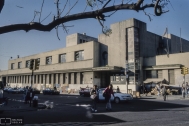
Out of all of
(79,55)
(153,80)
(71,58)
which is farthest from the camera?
(71,58)

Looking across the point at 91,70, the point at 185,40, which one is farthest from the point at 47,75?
the point at 185,40

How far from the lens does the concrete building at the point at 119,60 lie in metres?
35.7

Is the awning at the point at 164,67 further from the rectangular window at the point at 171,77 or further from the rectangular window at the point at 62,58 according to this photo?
the rectangular window at the point at 62,58

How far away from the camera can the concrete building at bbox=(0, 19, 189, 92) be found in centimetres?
3569

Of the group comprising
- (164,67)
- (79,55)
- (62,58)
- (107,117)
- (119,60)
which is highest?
(79,55)

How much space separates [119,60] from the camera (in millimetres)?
40375

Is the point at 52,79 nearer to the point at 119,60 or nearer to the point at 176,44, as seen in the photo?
the point at 119,60

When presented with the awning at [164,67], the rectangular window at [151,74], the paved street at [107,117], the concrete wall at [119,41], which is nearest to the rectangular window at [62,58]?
the concrete wall at [119,41]

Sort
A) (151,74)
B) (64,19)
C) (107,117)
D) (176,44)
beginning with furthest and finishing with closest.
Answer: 1. (176,44)
2. (151,74)
3. (107,117)
4. (64,19)

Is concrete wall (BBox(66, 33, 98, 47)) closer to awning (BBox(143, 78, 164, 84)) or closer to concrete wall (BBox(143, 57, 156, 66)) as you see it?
concrete wall (BBox(143, 57, 156, 66))

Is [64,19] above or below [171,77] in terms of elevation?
above

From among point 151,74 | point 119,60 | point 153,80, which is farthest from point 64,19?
point 119,60

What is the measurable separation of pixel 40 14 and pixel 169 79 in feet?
110

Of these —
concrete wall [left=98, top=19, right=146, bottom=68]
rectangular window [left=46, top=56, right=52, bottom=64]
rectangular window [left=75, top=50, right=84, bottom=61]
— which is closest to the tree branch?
concrete wall [left=98, top=19, right=146, bottom=68]
